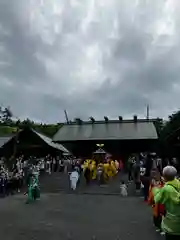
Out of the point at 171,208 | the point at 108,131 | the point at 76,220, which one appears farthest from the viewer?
the point at 108,131

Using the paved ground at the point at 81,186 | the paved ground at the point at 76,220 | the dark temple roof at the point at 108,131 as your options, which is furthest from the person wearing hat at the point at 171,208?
the dark temple roof at the point at 108,131

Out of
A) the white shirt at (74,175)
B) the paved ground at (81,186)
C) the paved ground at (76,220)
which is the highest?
the white shirt at (74,175)

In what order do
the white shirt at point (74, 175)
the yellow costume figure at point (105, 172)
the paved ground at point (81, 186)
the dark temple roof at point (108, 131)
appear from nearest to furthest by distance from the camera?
the paved ground at point (81, 186), the white shirt at point (74, 175), the yellow costume figure at point (105, 172), the dark temple roof at point (108, 131)

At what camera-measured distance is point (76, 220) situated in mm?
11609

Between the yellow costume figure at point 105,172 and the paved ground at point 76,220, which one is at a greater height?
the yellow costume figure at point 105,172

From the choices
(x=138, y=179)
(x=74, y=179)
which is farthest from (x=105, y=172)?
(x=138, y=179)

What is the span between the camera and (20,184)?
21781 millimetres

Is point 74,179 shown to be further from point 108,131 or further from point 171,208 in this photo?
point 171,208

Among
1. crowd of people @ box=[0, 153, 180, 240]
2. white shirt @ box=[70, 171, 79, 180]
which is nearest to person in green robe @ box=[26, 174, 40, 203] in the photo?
crowd of people @ box=[0, 153, 180, 240]

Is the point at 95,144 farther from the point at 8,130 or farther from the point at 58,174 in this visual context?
the point at 8,130

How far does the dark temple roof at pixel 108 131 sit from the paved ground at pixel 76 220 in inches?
701

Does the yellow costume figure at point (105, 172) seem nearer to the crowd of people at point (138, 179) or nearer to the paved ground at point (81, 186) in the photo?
the crowd of people at point (138, 179)

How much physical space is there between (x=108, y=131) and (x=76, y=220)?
80.6 ft

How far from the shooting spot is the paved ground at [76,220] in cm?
931
